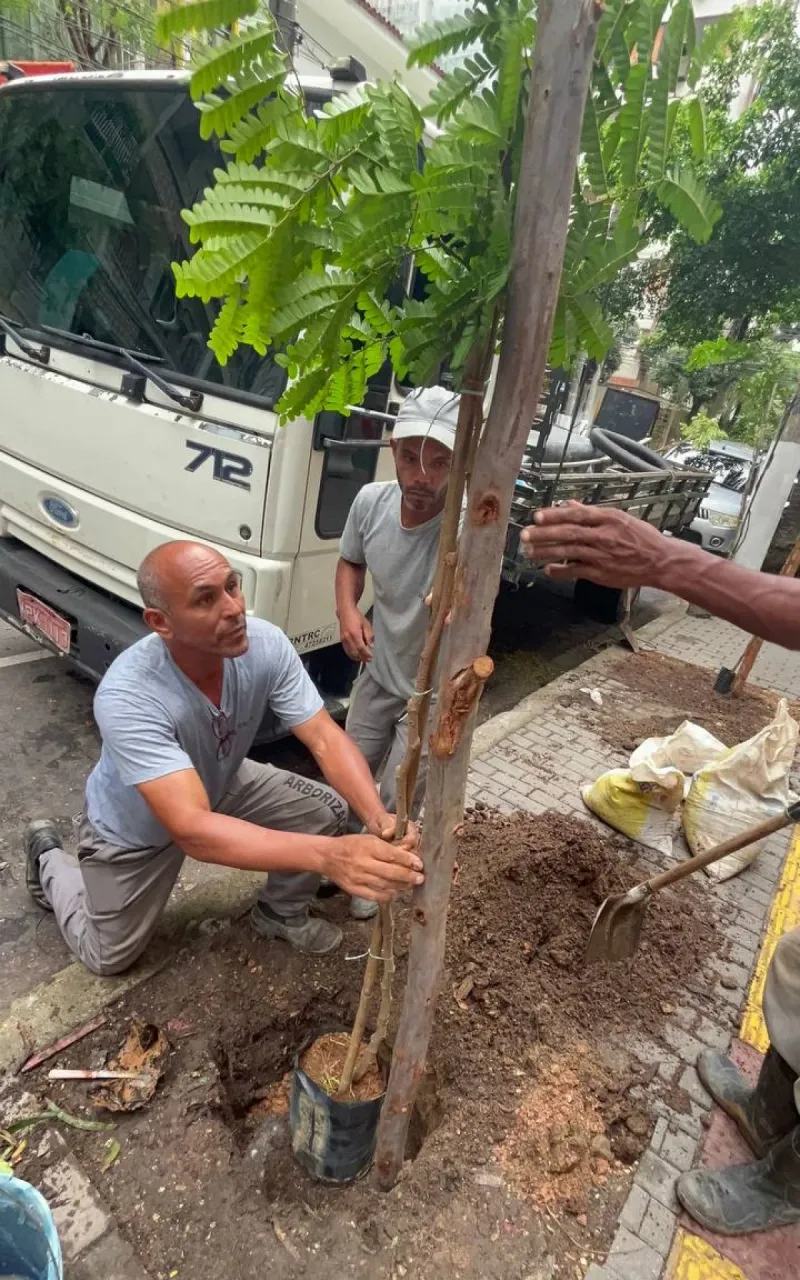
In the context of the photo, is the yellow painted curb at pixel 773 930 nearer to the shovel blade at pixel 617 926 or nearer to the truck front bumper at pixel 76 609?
the shovel blade at pixel 617 926

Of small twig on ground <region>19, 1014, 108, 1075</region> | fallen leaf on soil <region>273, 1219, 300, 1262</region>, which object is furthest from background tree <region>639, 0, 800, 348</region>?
fallen leaf on soil <region>273, 1219, 300, 1262</region>

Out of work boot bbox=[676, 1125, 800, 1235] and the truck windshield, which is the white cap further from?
work boot bbox=[676, 1125, 800, 1235]

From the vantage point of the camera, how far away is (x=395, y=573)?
2.74 m

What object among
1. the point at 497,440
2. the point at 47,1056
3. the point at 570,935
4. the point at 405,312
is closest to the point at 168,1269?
the point at 47,1056

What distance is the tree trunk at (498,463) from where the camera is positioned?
99 centimetres

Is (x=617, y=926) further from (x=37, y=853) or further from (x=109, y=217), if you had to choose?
(x=109, y=217)

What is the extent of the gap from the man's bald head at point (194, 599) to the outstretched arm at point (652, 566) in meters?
1.10

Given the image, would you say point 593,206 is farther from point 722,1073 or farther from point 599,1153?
point 722,1073

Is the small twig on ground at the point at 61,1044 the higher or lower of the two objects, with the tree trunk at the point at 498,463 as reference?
lower

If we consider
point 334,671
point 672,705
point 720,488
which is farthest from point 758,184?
point 334,671

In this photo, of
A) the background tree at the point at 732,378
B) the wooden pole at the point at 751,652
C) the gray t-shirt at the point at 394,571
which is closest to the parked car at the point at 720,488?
the background tree at the point at 732,378

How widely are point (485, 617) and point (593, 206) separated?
71 cm

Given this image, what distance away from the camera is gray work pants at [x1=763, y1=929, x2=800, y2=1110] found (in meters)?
2.02

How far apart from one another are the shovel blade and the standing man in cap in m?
0.85
